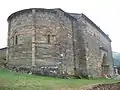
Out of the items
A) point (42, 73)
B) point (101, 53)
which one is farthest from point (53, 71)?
point (101, 53)

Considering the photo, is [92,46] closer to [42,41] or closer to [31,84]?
[42,41]

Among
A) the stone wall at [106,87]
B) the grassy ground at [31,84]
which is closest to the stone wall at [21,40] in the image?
the grassy ground at [31,84]

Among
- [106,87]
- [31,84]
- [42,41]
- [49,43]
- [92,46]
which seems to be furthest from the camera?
[92,46]

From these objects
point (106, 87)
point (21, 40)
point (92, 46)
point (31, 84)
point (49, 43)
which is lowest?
point (106, 87)

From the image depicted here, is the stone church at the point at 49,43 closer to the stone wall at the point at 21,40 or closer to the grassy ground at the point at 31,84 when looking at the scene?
the stone wall at the point at 21,40

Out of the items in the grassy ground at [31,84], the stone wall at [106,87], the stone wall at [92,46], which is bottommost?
the stone wall at [106,87]

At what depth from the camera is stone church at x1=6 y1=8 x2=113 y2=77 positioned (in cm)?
1950

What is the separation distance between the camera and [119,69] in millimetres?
44094

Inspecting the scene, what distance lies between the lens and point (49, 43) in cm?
2019

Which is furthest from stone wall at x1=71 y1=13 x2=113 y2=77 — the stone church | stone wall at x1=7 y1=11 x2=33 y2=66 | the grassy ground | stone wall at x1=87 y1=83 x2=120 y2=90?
the grassy ground

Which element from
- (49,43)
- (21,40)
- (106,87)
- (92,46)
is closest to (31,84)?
(106,87)

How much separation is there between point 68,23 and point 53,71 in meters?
5.67

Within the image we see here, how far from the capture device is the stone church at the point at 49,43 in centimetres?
1950

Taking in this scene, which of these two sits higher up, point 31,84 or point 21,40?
point 21,40
